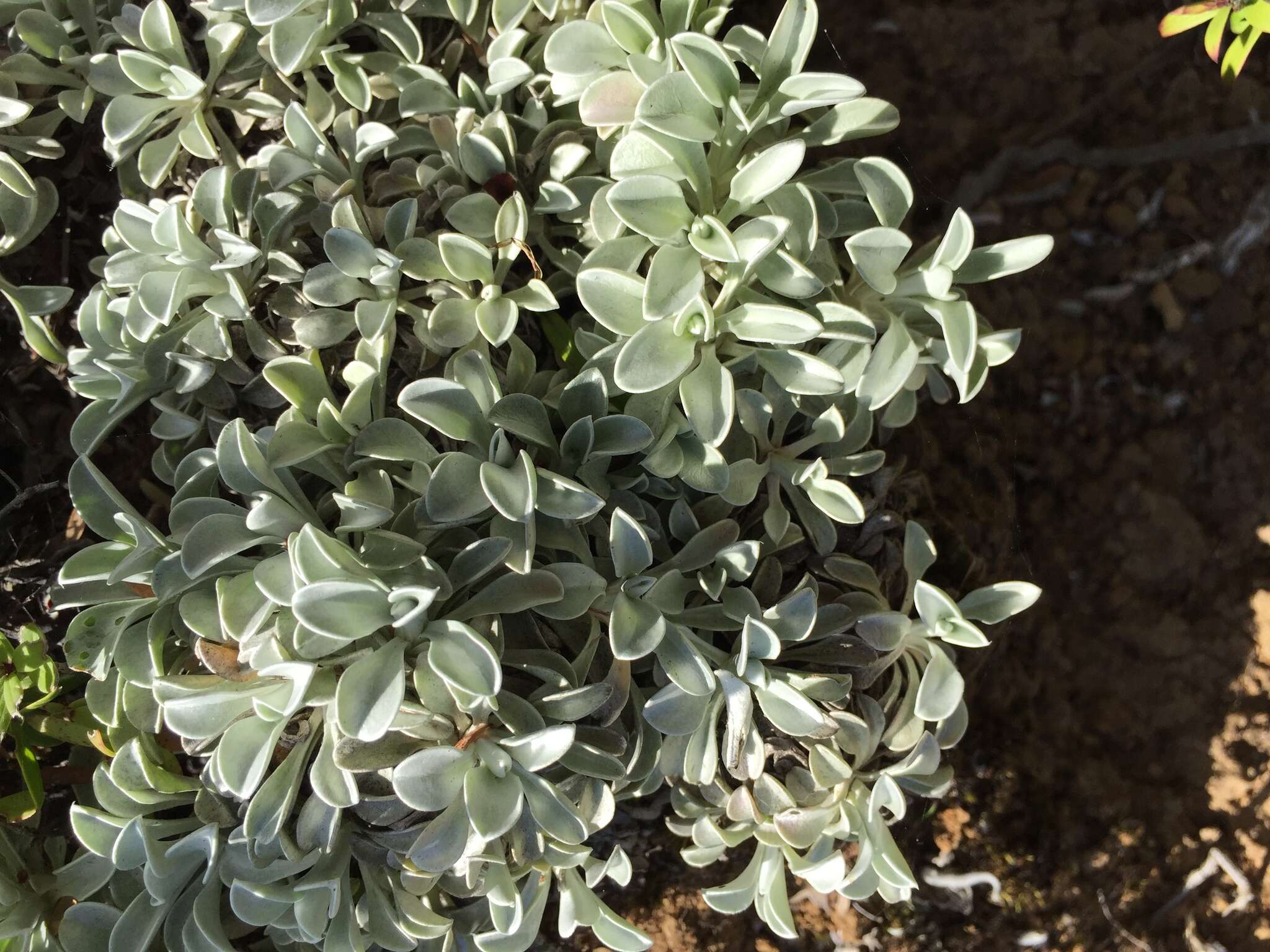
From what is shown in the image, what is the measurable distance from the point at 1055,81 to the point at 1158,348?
669 mm

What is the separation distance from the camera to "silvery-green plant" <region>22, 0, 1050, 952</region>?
3.92 ft

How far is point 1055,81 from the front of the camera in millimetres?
2301

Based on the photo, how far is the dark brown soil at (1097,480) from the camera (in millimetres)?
1987

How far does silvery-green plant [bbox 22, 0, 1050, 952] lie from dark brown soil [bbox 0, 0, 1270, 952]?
55cm

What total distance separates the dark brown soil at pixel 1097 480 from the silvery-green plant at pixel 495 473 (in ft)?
1.81

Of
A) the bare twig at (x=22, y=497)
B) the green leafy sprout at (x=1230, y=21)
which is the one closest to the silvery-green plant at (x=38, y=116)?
the bare twig at (x=22, y=497)

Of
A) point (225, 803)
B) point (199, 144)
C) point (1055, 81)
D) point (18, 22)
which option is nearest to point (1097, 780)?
point (1055, 81)

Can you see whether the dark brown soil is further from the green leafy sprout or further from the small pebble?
the green leafy sprout

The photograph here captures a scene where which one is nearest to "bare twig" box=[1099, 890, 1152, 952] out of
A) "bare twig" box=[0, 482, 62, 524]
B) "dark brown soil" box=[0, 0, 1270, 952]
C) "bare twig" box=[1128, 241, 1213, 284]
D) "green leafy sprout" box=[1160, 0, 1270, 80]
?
"dark brown soil" box=[0, 0, 1270, 952]

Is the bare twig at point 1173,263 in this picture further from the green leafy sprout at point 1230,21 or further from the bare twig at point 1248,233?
the green leafy sprout at point 1230,21

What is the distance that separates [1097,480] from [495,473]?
1.61 meters

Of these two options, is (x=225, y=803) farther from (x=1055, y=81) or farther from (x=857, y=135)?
(x=1055, y=81)

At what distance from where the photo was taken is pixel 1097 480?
222 cm

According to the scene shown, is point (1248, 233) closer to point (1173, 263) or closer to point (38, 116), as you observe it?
point (1173, 263)
